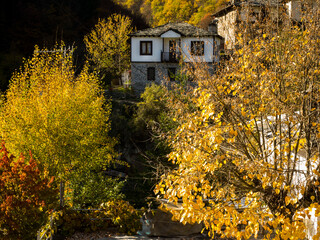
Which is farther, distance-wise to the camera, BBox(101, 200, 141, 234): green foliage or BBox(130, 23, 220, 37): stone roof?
BBox(130, 23, 220, 37): stone roof

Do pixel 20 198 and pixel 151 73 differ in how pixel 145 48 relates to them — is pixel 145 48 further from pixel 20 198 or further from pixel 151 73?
pixel 20 198

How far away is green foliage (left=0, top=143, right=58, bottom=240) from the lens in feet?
27.9

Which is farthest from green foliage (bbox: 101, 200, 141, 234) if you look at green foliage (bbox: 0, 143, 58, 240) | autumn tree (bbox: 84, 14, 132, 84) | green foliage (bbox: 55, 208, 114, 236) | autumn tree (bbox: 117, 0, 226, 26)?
autumn tree (bbox: 117, 0, 226, 26)

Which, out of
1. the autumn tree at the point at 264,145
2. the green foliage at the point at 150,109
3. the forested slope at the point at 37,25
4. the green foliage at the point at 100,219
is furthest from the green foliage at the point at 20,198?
the forested slope at the point at 37,25

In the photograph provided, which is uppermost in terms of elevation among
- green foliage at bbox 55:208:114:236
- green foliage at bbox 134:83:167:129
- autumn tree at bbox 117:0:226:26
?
autumn tree at bbox 117:0:226:26

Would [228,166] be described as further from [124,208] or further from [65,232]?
[65,232]

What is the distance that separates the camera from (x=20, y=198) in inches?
344

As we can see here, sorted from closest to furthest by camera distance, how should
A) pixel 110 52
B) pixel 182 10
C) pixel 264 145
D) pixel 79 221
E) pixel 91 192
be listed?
pixel 264 145
pixel 79 221
pixel 91 192
pixel 110 52
pixel 182 10

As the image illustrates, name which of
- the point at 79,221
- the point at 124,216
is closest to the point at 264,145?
the point at 124,216

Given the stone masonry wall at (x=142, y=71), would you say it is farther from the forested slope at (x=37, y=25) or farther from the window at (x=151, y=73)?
the forested slope at (x=37, y=25)

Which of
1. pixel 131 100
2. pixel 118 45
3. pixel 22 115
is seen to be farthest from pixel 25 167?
pixel 118 45

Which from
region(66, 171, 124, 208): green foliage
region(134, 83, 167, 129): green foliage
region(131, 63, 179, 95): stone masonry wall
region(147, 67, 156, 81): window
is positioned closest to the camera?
region(66, 171, 124, 208): green foliage

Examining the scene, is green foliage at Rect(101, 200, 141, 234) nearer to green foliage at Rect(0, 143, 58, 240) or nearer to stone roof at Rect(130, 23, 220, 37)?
green foliage at Rect(0, 143, 58, 240)

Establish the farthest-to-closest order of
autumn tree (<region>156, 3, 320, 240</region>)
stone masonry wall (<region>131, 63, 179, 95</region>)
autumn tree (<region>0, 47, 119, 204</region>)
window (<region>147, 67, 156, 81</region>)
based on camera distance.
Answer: window (<region>147, 67, 156, 81</region>)
stone masonry wall (<region>131, 63, 179, 95</region>)
autumn tree (<region>0, 47, 119, 204</region>)
autumn tree (<region>156, 3, 320, 240</region>)
